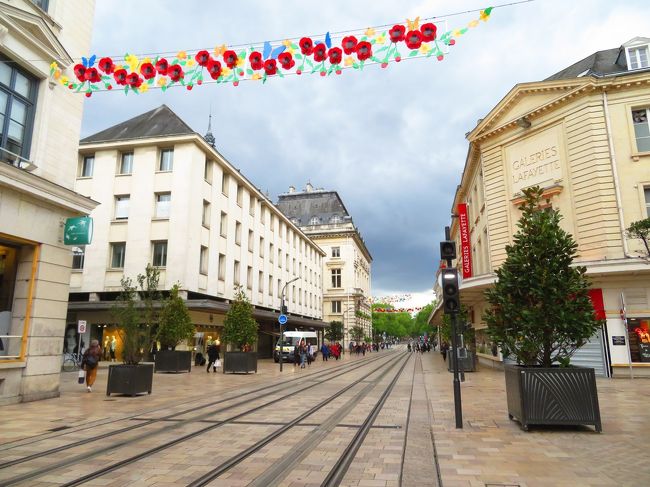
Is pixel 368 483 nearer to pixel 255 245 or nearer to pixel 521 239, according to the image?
pixel 521 239

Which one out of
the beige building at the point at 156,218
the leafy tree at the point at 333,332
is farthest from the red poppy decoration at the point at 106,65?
the leafy tree at the point at 333,332

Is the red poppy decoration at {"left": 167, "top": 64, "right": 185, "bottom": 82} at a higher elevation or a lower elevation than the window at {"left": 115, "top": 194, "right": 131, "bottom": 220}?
lower

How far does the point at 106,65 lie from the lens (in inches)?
335

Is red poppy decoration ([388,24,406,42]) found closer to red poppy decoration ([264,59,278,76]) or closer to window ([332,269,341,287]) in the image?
red poppy decoration ([264,59,278,76])

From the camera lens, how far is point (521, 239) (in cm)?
898

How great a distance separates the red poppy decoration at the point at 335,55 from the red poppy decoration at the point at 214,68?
1.98 metres

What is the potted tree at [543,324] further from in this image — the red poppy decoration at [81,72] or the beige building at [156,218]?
the beige building at [156,218]

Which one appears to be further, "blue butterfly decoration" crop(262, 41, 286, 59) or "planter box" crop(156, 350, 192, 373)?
"planter box" crop(156, 350, 192, 373)

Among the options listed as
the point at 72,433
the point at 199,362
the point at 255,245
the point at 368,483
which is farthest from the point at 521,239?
the point at 255,245

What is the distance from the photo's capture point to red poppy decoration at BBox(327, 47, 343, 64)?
7664 millimetres

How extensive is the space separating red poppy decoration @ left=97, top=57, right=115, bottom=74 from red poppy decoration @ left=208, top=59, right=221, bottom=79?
1.96 metres

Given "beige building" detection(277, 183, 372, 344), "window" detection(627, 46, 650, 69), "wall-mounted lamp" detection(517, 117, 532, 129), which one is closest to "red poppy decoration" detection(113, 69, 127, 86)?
"wall-mounted lamp" detection(517, 117, 532, 129)

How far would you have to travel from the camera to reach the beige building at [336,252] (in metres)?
69.8

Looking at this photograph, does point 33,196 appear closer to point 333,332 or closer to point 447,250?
point 447,250
